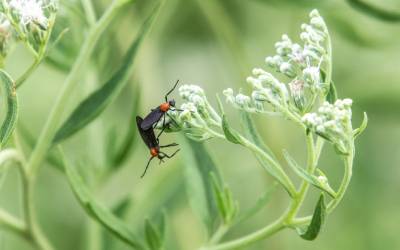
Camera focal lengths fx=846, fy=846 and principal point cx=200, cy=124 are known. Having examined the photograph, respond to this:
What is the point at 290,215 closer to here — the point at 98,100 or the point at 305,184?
the point at 305,184

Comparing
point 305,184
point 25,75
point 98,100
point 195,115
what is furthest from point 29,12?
point 305,184

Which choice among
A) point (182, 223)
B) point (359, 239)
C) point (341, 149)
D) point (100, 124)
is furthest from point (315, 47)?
point (359, 239)

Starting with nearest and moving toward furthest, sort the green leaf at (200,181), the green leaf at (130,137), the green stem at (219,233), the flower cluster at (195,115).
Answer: the flower cluster at (195,115) < the green stem at (219,233) < the green leaf at (200,181) < the green leaf at (130,137)

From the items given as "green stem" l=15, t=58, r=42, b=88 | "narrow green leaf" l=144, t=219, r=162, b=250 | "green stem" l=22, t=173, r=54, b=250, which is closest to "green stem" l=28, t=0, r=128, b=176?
"green stem" l=22, t=173, r=54, b=250

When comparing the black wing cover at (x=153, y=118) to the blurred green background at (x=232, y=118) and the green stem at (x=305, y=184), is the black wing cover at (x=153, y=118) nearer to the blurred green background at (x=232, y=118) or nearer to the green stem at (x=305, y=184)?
the green stem at (x=305, y=184)

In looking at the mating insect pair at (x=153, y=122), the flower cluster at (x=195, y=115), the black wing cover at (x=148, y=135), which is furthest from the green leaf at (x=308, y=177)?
the black wing cover at (x=148, y=135)

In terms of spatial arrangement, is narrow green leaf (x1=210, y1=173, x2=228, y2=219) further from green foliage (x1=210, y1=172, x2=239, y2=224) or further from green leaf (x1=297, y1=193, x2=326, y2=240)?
green leaf (x1=297, y1=193, x2=326, y2=240)

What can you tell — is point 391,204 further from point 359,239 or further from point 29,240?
point 29,240
